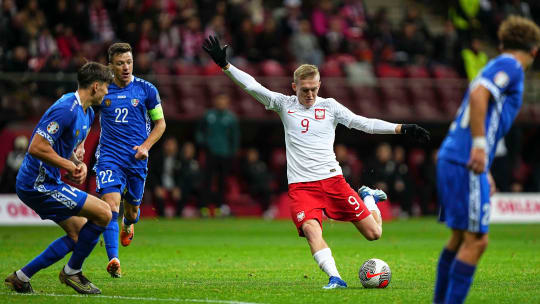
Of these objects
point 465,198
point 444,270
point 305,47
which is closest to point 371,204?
point 444,270

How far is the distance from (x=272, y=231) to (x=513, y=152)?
25.8 feet

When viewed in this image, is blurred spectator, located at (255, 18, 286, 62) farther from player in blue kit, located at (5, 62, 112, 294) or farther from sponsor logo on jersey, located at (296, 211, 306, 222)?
player in blue kit, located at (5, 62, 112, 294)

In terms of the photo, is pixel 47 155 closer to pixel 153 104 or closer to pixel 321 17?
pixel 153 104

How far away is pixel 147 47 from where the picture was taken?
22.0 meters

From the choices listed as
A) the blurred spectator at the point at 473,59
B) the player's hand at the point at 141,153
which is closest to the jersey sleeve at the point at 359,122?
the player's hand at the point at 141,153

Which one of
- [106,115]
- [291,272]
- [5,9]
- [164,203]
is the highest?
[5,9]

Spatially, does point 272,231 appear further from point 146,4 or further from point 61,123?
point 61,123

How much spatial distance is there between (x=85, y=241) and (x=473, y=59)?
52.6 feet

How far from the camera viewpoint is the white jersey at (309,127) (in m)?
9.51

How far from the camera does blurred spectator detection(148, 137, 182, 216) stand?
21.5 m

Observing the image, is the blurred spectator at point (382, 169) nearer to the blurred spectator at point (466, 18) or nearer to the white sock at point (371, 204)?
the blurred spectator at point (466, 18)

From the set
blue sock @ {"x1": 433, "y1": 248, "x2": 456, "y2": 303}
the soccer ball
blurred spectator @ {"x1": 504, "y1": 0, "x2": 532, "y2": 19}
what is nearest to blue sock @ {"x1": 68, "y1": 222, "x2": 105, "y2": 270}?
the soccer ball

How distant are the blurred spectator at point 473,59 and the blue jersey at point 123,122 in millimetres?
13492

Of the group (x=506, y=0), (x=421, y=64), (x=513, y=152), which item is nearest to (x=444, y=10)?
(x=506, y=0)
